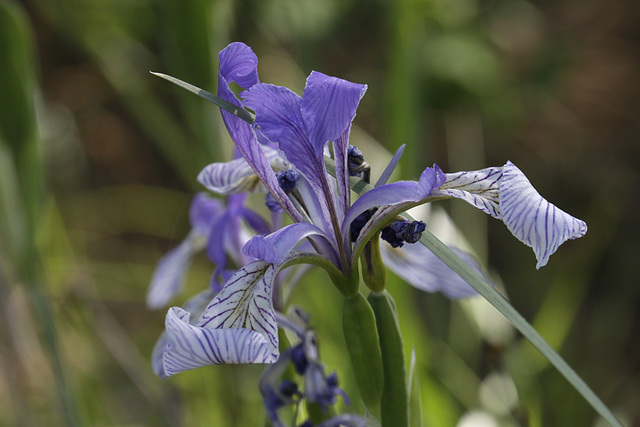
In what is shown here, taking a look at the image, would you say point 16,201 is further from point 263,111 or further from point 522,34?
point 522,34

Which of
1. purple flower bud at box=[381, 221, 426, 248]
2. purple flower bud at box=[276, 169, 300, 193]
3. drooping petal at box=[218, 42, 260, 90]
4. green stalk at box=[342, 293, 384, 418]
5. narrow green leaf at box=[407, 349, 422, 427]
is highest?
drooping petal at box=[218, 42, 260, 90]

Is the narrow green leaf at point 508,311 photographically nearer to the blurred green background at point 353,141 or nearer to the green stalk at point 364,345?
the green stalk at point 364,345

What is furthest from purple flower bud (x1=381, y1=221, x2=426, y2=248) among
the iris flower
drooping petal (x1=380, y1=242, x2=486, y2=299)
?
drooping petal (x1=380, y1=242, x2=486, y2=299)

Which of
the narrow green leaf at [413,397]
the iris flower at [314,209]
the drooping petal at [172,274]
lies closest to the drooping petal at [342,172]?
the iris flower at [314,209]

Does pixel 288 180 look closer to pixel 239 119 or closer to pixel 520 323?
pixel 239 119

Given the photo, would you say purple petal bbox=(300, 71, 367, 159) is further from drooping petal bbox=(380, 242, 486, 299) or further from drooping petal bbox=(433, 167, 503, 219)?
drooping petal bbox=(380, 242, 486, 299)

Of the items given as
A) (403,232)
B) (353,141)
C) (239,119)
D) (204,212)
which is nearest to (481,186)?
(403,232)

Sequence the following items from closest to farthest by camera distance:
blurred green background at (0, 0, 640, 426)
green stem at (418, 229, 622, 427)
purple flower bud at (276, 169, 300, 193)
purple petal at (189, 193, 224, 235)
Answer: green stem at (418, 229, 622, 427) < purple flower bud at (276, 169, 300, 193) < purple petal at (189, 193, 224, 235) < blurred green background at (0, 0, 640, 426)
